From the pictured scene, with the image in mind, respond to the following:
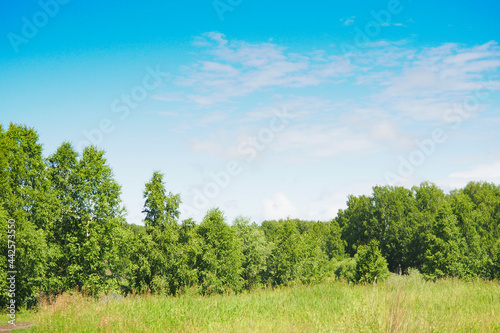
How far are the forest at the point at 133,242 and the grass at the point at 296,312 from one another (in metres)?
2.61

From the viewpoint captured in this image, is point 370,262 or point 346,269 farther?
point 346,269

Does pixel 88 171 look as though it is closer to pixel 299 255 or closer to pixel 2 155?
pixel 2 155

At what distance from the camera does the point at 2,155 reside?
883 inches

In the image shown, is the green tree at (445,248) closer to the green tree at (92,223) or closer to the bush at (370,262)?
the bush at (370,262)

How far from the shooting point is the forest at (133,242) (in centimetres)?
2242

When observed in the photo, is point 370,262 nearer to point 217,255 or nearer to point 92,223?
point 217,255

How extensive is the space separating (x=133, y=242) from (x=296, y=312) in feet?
76.6

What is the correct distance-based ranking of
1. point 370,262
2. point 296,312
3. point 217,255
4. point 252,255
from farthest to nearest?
point 252,255, point 370,262, point 217,255, point 296,312

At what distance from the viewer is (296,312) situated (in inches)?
385

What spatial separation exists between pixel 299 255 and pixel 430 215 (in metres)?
25.7

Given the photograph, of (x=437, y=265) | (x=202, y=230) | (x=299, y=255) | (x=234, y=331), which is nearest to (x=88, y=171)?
(x=202, y=230)

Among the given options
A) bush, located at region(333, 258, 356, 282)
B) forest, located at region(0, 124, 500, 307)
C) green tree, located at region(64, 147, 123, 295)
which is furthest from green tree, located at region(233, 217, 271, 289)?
green tree, located at region(64, 147, 123, 295)

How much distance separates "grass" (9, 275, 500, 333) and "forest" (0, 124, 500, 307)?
261cm

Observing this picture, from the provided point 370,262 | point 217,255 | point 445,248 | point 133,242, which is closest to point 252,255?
point 217,255
